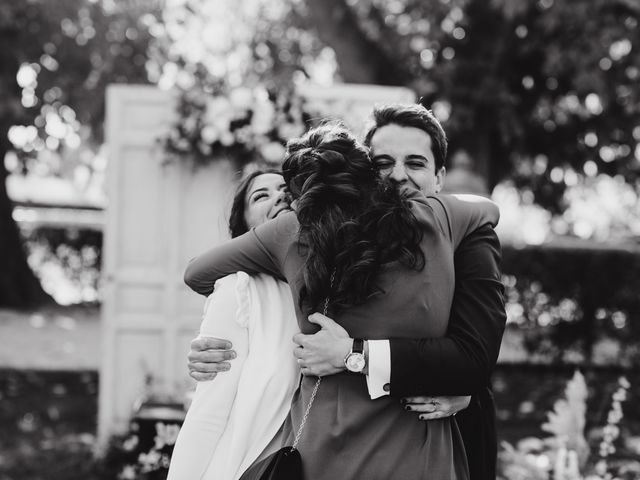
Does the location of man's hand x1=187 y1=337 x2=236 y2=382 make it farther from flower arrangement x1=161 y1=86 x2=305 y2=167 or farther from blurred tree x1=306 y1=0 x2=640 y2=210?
blurred tree x1=306 y1=0 x2=640 y2=210

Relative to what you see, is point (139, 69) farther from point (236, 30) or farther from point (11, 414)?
point (11, 414)

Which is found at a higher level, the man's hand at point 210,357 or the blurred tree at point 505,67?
the blurred tree at point 505,67

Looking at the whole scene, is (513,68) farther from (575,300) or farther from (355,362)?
(355,362)

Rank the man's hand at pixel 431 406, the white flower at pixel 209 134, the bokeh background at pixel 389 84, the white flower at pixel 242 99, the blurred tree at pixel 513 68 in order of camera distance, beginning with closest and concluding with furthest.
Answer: the man's hand at pixel 431 406
the white flower at pixel 209 134
the white flower at pixel 242 99
the bokeh background at pixel 389 84
the blurred tree at pixel 513 68

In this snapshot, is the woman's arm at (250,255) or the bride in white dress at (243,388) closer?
the woman's arm at (250,255)

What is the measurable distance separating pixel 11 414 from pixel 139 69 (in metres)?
5.73

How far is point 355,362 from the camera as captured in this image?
2100mm

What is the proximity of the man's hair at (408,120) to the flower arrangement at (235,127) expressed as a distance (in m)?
3.45

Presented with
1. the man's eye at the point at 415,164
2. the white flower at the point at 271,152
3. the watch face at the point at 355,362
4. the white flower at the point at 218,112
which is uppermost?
the white flower at the point at 218,112

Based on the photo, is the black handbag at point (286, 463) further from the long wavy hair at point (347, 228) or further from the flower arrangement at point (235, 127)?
the flower arrangement at point (235, 127)

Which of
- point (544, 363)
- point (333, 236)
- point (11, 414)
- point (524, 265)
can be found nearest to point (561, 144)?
point (524, 265)

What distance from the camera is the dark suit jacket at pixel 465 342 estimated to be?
2.08 metres

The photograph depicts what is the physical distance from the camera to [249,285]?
95.8 inches

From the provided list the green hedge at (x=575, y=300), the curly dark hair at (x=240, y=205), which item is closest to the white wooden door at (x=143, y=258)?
the curly dark hair at (x=240, y=205)
